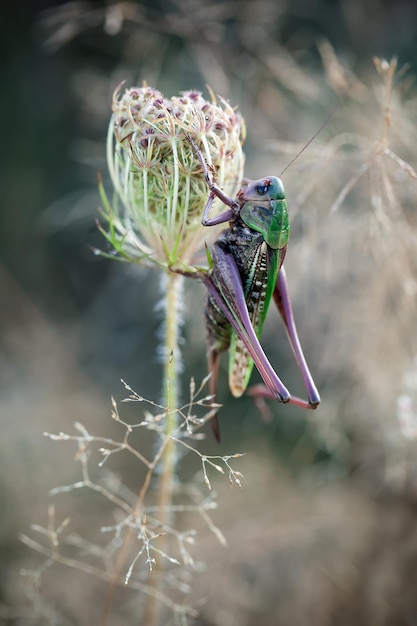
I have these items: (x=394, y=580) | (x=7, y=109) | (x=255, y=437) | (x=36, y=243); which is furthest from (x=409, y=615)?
(x=7, y=109)

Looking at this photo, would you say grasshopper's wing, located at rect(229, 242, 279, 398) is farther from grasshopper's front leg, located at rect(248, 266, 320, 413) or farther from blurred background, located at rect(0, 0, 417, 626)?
blurred background, located at rect(0, 0, 417, 626)

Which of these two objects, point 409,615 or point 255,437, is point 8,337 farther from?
point 409,615

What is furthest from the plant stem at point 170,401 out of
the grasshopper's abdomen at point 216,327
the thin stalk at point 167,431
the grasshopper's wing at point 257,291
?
the grasshopper's wing at point 257,291

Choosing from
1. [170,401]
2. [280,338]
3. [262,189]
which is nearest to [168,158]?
[262,189]

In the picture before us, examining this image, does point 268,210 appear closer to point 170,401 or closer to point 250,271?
point 250,271

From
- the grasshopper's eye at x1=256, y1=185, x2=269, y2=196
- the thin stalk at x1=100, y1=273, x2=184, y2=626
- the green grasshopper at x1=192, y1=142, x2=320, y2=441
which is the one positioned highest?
the grasshopper's eye at x1=256, y1=185, x2=269, y2=196

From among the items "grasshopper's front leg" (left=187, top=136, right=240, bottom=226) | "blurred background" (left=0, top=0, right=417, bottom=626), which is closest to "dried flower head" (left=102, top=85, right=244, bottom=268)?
"grasshopper's front leg" (left=187, top=136, right=240, bottom=226)
